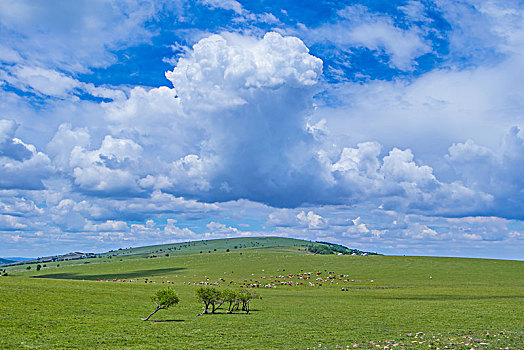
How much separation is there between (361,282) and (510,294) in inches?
1684

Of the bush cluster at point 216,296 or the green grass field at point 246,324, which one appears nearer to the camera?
the green grass field at point 246,324

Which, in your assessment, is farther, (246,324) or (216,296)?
(216,296)

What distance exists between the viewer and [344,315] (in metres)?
52.7

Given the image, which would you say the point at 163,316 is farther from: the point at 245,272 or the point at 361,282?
the point at 245,272

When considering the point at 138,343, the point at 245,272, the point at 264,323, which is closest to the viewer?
the point at 138,343

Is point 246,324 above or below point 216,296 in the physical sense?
below

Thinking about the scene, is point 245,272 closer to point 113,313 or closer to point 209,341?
point 113,313

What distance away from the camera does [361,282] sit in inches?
4660

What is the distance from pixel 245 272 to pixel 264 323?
105 metres

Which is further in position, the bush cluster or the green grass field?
the bush cluster

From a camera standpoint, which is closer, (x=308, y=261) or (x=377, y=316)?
(x=377, y=316)

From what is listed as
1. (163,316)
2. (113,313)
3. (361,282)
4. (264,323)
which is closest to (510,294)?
(361,282)

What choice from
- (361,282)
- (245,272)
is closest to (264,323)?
(361,282)

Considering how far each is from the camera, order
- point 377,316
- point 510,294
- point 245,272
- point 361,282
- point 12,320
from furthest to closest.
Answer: point 245,272 < point 361,282 < point 510,294 < point 377,316 < point 12,320
